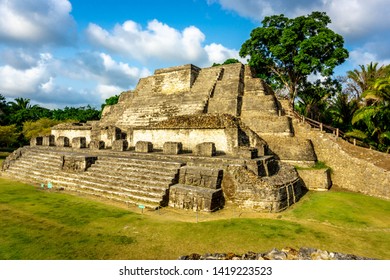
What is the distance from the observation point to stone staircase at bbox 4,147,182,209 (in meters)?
9.09

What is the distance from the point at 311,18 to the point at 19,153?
2270 cm

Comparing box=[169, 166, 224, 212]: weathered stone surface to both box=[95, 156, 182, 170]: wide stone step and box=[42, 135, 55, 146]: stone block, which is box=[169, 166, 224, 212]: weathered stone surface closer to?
box=[95, 156, 182, 170]: wide stone step

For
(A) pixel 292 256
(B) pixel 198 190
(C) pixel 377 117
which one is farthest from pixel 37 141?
(C) pixel 377 117

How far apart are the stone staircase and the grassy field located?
2.35 feet

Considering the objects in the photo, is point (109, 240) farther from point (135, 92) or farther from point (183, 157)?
point (135, 92)

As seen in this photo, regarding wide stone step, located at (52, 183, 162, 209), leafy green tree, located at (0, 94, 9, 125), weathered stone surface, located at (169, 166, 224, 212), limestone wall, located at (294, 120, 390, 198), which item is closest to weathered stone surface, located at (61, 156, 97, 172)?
wide stone step, located at (52, 183, 162, 209)

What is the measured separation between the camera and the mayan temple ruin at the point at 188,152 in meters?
8.84

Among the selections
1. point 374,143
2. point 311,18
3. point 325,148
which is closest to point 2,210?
point 325,148

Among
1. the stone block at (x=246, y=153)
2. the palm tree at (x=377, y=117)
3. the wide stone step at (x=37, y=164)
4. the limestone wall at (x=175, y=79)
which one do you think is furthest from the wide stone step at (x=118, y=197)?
the palm tree at (x=377, y=117)

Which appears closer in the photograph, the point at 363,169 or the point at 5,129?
the point at 363,169

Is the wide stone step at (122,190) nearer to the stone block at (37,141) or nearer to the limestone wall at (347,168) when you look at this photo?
the limestone wall at (347,168)

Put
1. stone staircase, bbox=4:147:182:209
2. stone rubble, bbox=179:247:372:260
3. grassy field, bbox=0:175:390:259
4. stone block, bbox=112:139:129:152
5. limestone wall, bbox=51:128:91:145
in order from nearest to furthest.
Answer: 1. stone rubble, bbox=179:247:372:260
2. grassy field, bbox=0:175:390:259
3. stone staircase, bbox=4:147:182:209
4. stone block, bbox=112:139:129:152
5. limestone wall, bbox=51:128:91:145

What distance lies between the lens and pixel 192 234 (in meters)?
6.18

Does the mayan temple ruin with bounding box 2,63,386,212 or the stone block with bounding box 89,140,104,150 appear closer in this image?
the mayan temple ruin with bounding box 2,63,386,212
